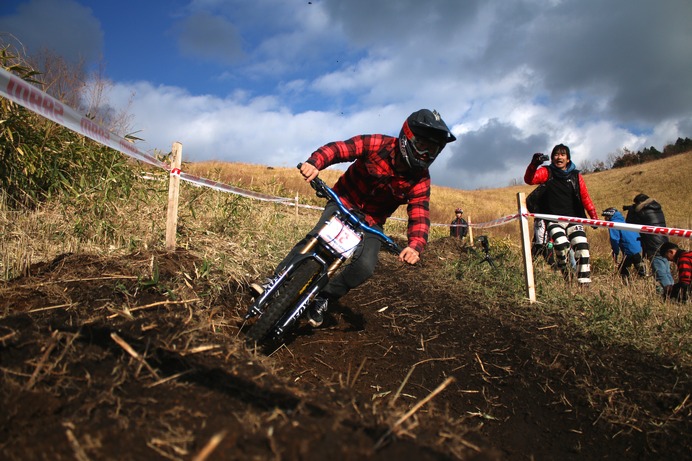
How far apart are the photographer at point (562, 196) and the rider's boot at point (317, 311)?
411cm

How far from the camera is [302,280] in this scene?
11.7 feet

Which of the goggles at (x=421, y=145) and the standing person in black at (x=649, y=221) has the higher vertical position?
the goggles at (x=421, y=145)

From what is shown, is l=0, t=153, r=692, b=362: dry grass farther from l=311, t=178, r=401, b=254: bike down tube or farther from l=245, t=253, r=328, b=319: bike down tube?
l=311, t=178, r=401, b=254: bike down tube

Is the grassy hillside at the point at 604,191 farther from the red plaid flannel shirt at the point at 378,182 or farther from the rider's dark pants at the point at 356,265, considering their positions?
the rider's dark pants at the point at 356,265

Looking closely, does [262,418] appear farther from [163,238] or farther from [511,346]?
[163,238]

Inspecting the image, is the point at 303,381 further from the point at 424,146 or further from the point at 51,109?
the point at 51,109

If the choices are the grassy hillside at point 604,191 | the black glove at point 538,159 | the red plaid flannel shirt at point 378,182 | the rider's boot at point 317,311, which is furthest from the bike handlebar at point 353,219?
the grassy hillside at point 604,191

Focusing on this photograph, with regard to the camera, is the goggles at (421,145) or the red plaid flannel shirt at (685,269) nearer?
the goggles at (421,145)

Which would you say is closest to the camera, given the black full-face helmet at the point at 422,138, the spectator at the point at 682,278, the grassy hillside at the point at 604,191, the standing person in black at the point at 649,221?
the black full-face helmet at the point at 422,138

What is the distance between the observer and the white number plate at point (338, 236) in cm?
369

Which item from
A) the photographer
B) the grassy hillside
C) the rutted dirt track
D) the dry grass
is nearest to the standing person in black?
the photographer

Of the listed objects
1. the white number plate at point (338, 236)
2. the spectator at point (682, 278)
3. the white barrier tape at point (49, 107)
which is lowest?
the spectator at point (682, 278)

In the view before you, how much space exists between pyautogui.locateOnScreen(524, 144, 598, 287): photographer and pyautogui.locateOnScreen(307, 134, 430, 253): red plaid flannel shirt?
318 centimetres

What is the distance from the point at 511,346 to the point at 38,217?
4.92 meters
